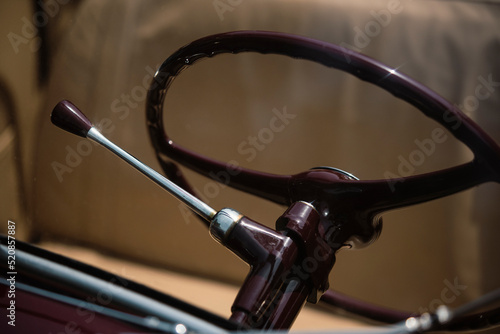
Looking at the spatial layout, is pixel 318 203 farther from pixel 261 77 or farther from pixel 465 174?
pixel 261 77

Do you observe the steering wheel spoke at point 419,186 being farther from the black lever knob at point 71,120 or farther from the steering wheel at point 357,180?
the black lever knob at point 71,120

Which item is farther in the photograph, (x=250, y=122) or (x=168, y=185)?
(x=250, y=122)

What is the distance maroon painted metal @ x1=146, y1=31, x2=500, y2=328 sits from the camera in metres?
0.39

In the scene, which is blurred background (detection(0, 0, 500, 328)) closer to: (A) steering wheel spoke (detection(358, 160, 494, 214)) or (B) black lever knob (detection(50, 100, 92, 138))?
(B) black lever knob (detection(50, 100, 92, 138))

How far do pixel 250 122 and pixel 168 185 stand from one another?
0.50m

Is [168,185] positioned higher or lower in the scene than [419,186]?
lower

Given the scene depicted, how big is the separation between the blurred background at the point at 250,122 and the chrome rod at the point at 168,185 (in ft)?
1.28

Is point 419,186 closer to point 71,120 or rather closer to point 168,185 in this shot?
point 168,185

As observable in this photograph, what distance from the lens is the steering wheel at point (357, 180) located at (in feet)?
1.37

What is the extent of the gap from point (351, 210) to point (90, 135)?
27 centimetres

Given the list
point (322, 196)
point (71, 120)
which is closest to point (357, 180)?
point (322, 196)

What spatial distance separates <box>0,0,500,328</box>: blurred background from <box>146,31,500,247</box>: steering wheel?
1.30ft

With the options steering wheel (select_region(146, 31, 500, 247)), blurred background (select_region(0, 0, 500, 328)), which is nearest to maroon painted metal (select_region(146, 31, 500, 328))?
steering wheel (select_region(146, 31, 500, 247))

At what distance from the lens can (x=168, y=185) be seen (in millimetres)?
442
